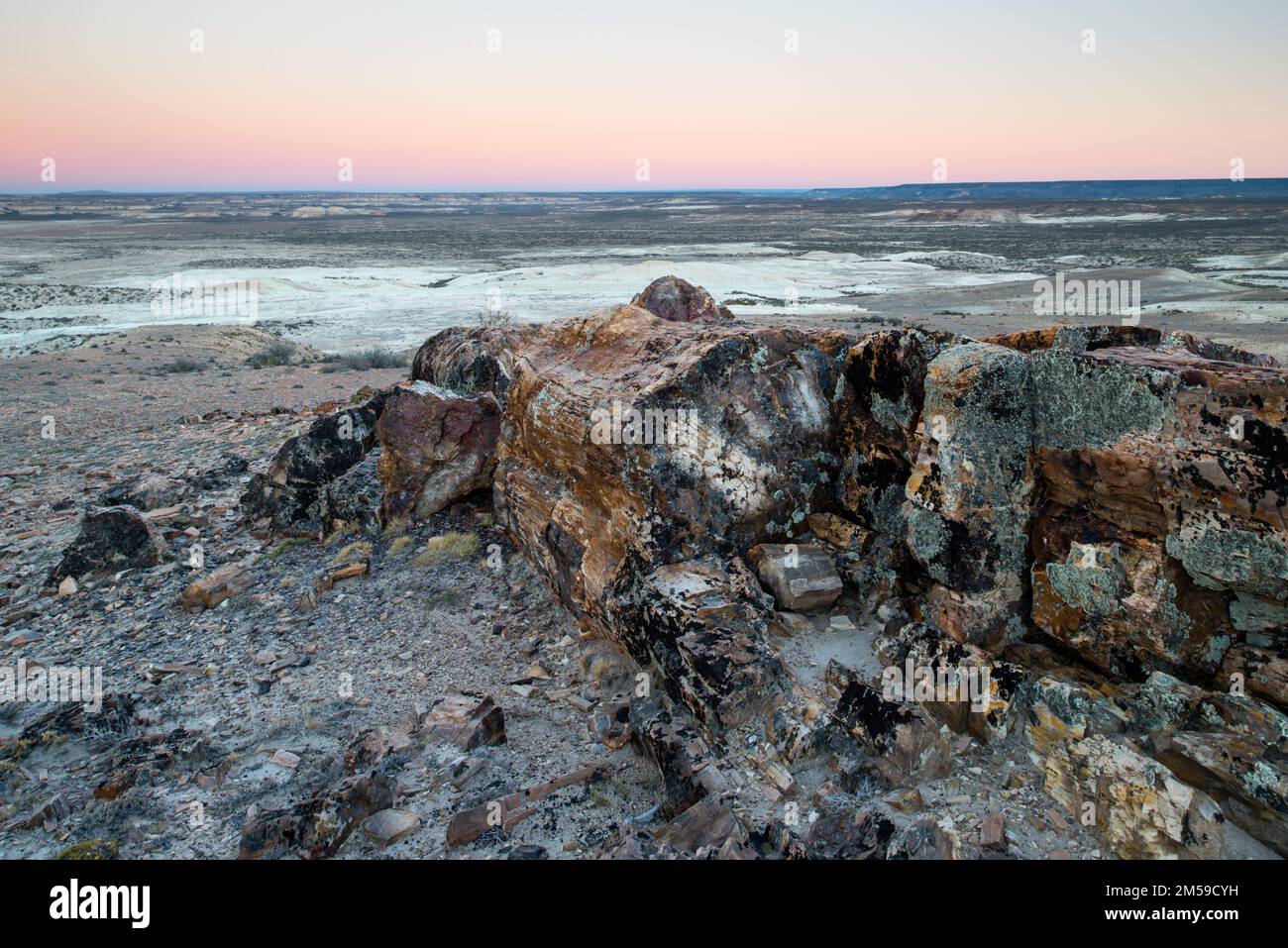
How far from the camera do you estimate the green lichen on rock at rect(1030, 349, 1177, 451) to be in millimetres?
4648

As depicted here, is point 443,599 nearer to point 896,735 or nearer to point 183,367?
point 896,735

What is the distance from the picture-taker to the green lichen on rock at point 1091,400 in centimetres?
465

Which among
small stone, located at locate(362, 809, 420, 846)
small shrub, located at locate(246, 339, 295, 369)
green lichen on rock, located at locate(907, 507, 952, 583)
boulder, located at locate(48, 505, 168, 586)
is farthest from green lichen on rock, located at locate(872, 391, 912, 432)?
small shrub, located at locate(246, 339, 295, 369)

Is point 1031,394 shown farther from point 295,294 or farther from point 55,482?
point 295,294

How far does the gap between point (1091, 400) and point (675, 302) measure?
245 inches

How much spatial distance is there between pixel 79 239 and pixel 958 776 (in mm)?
87104

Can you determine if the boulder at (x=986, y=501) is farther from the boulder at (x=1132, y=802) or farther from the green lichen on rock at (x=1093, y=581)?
the boulder at (x=1132, y=802)

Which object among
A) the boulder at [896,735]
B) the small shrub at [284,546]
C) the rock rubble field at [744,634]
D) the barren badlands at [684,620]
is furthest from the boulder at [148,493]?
the boulder at [896,735]

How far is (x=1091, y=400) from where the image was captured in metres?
4.89

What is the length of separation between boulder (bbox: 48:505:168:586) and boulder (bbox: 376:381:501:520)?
2.40 m

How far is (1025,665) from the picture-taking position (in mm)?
Answer: 5016

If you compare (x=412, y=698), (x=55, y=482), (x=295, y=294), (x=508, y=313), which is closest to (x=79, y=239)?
(x=295, y=294)

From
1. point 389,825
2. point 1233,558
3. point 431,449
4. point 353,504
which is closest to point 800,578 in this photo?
point 1233,558

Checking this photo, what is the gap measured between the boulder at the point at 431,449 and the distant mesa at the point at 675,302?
2712mm
